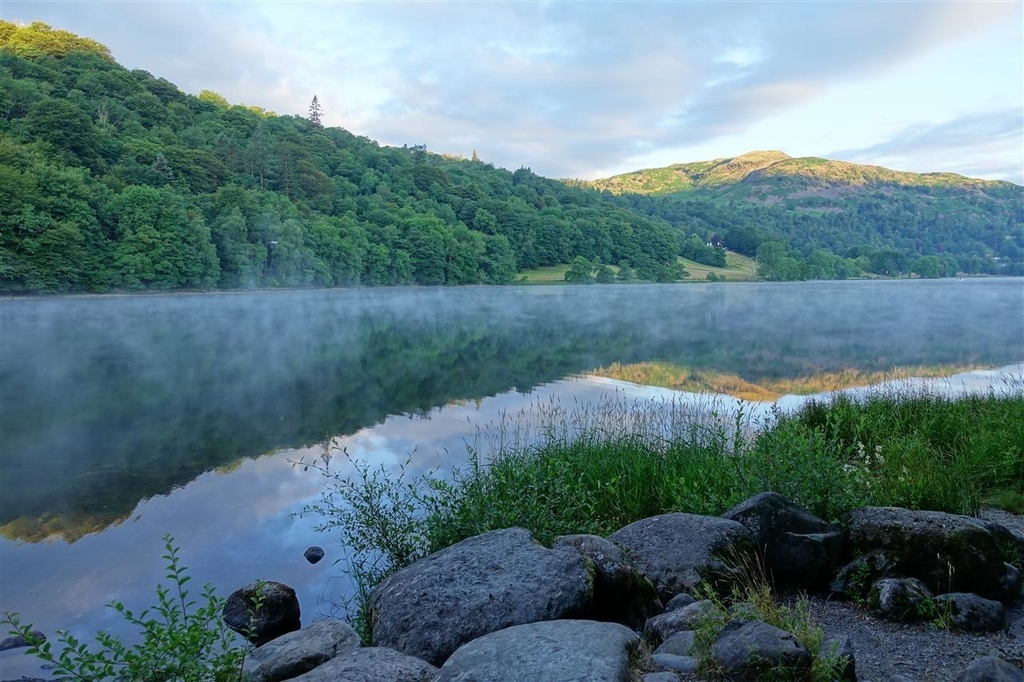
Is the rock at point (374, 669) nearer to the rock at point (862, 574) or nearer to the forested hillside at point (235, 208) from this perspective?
the rock at point (862, 574)

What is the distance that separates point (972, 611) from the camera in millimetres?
5230

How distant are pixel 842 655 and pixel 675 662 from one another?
1073 mm

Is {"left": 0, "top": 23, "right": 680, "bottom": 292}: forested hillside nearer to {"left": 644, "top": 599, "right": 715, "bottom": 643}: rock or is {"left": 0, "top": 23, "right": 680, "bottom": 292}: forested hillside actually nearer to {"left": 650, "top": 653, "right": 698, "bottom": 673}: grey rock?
{"left": 644, "top": 599, "right": 715, "bottom": 643}: rock

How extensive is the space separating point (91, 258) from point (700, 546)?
91462 millimetres

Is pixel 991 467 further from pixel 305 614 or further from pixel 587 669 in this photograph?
pixel 305 614

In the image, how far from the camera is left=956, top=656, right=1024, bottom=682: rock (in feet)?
12.9

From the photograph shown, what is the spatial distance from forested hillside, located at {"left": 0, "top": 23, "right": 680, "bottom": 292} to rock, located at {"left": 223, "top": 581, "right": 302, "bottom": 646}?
8161 cm

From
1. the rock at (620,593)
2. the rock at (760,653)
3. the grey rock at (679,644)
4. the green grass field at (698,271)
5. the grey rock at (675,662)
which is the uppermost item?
the green grass field at (698,271)

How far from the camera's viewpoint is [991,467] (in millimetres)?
9031

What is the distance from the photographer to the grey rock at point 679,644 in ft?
15.5

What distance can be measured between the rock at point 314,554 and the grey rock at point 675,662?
6.52 meters

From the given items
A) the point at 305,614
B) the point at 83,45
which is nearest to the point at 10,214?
the point at 305,614

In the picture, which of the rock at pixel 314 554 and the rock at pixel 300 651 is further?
the rock at pixel 314 554

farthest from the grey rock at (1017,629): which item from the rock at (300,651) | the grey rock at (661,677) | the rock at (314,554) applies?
the rock at (314,554)
